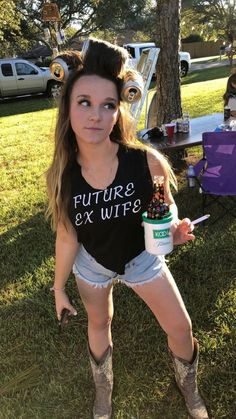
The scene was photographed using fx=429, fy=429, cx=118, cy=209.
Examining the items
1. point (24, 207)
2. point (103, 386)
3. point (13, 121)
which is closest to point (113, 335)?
point (103, 386)

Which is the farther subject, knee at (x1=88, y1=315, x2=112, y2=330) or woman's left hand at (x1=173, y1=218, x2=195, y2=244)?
knee at (x1=88, y1=315, x2=112, y2=330)

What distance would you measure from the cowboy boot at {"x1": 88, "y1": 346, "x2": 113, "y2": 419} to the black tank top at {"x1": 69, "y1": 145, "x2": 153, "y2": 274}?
2.37 feet

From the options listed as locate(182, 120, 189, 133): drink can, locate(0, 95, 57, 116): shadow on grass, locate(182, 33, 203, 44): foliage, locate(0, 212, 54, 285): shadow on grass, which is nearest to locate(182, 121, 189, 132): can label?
locate(182, 120, 189, 133): drink can

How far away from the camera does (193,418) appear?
2375 millimetres

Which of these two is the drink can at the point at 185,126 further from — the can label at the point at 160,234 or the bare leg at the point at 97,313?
the can label at the point at 160,234

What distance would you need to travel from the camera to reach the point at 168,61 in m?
6.00

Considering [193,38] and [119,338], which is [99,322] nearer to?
[119,338]

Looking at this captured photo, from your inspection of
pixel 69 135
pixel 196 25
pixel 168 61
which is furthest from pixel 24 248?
pixel 196 25

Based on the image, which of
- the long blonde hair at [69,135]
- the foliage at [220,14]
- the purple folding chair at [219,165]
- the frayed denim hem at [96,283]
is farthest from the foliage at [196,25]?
the frayed denim hem at [96,283]

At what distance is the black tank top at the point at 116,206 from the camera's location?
186cm

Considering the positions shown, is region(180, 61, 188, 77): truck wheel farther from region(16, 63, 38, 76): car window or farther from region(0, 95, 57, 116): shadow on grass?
region(16, 63, 38, 76): car window

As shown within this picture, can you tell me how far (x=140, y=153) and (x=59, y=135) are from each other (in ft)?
1.20

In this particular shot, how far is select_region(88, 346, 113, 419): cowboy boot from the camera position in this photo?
93.2 inches

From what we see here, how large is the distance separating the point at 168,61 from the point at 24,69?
13.3m
